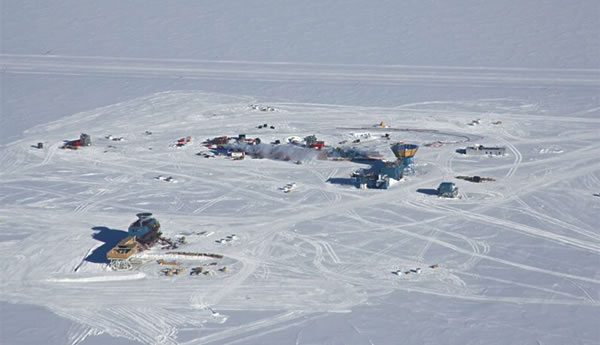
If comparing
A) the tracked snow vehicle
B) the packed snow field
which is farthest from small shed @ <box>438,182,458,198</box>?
the tracked snow vehicle

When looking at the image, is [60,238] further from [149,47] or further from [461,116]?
[149,47]

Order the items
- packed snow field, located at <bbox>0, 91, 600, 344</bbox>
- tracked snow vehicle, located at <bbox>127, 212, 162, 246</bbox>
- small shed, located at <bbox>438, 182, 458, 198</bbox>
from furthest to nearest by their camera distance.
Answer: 1. small shed, located at <bbox>438, 182, 458, 198</bbox>
2. tracked snow vehicle, located at <bbox>127, 212, 162, 246</bbox>
3. packed snow field, located at <bbox>0, 91, 600, 344</bbox>

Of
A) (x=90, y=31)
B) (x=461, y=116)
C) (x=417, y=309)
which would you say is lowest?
(x=417, y=309)

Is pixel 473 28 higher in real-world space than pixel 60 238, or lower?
higher

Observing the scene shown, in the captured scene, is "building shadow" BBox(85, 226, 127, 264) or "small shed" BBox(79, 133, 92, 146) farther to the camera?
"small shed" BBox(79, 133, 92, 146)

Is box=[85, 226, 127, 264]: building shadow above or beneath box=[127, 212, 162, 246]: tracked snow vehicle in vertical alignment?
beneath

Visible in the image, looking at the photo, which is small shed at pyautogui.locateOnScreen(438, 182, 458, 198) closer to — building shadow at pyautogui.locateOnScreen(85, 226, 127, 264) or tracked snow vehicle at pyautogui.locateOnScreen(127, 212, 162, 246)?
tracked snow vehicle at pyautogui.locateOnScreen(127, 212, 162, 246)

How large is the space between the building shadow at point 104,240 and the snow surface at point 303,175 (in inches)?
6.5

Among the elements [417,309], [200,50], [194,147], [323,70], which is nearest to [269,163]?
[194,147]

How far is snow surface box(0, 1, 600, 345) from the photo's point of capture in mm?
25438

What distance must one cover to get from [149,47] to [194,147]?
2752 cm

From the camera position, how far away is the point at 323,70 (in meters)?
62.8

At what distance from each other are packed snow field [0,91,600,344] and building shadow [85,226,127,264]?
11cm

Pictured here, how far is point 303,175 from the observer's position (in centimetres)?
4019
